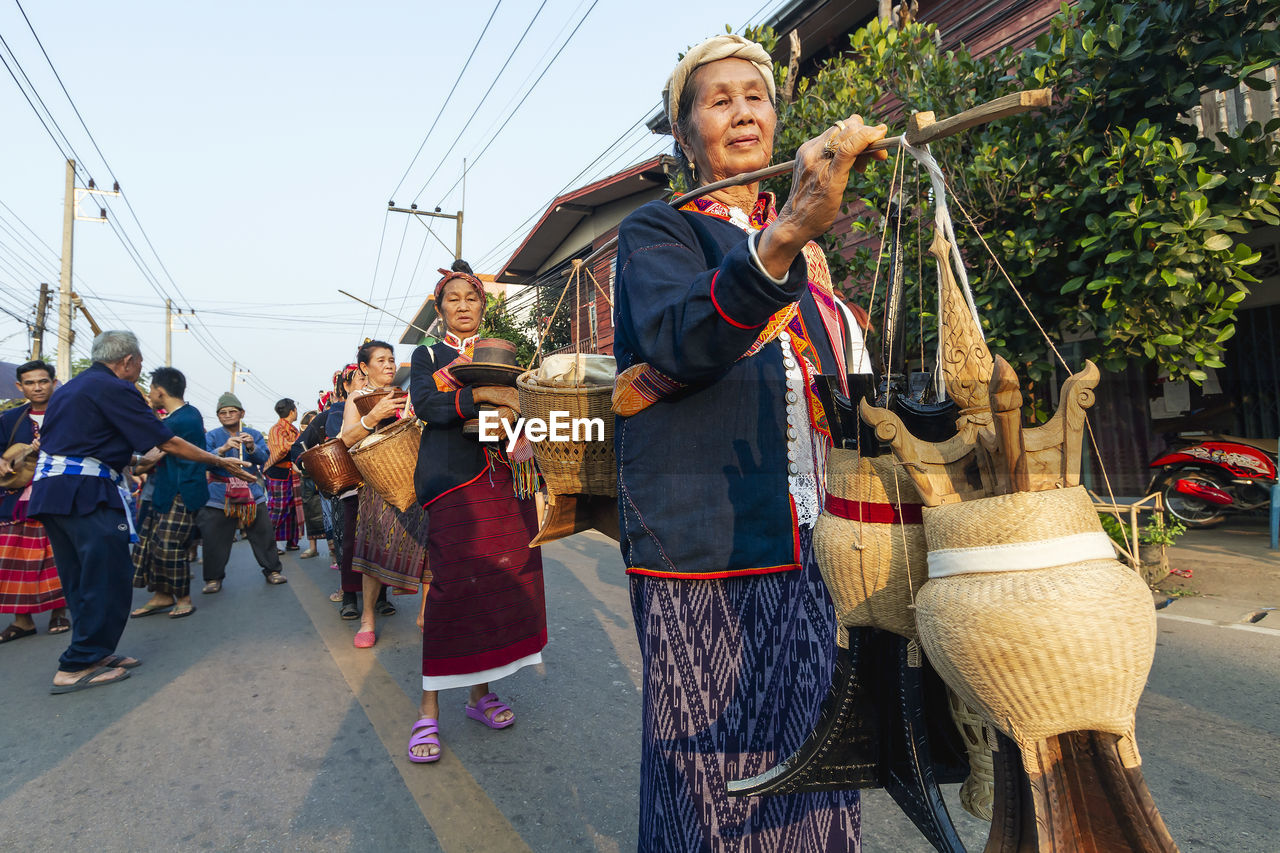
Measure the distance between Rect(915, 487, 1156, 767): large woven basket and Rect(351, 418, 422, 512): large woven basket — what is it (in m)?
3.26

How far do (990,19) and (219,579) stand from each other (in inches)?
410

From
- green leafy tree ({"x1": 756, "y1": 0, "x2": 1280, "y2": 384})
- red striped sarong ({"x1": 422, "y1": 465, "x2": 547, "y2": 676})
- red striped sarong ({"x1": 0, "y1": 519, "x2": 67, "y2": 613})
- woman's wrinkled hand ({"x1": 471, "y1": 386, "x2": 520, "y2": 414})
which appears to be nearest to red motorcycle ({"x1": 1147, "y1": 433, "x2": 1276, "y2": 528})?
green leafy tree ({"x1": 756, "y1": 0, "x2": 1280, "y2": 384})

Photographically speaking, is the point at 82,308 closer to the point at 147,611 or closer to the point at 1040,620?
the point at 147,611

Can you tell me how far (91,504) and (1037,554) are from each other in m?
4.98

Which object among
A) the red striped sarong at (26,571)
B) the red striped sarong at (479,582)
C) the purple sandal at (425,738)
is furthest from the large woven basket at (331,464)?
the red striped sarong at (26,571)

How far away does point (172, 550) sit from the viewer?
5969mm

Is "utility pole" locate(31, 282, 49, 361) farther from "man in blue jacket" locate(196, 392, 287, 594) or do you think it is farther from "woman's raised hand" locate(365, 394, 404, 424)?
"woman's raised hand" locate(365, 394, 404, 424)

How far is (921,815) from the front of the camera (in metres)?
1.09

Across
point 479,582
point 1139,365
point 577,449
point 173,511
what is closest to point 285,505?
point 173,511

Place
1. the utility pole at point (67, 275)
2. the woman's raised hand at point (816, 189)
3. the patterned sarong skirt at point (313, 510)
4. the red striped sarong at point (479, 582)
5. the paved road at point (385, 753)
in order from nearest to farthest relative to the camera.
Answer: the woman's raised hand at point (816, 189), the paved road at point (385, 753), the red striped sarong at point (479, 582), the patterned sarong skirt at point (313, 510), the utility pole at point (67, 275)

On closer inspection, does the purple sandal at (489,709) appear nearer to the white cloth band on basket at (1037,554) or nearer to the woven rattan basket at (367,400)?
the woven rattan basket at (367,400)

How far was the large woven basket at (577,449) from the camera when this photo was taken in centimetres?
180

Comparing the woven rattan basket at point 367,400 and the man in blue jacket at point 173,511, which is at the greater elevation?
the woven rattan basket at point 367,400

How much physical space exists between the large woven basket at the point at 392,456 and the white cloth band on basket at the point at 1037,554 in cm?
327
